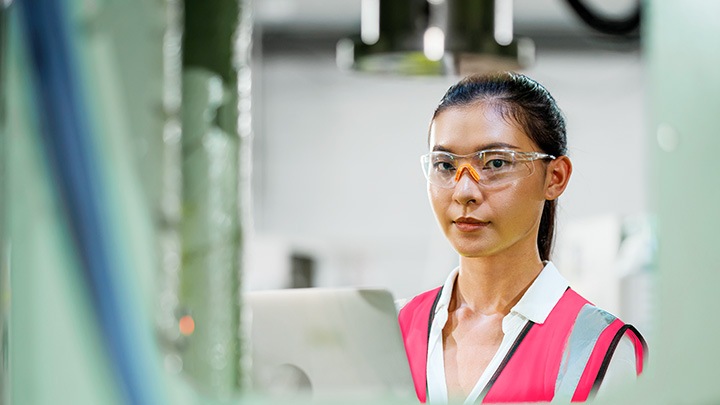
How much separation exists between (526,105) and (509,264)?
0.53 ft

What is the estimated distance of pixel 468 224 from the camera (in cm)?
95

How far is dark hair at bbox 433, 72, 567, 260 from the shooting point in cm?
93

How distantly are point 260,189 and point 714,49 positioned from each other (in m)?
0.48

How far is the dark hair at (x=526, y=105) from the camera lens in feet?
3.07

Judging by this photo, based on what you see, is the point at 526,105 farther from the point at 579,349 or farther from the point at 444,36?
the point at 579,349

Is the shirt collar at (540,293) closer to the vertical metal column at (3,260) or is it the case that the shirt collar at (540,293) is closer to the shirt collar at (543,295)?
the shirt collar at (543,295)

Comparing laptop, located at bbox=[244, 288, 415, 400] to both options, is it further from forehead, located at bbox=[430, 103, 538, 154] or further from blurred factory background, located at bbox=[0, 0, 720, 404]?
forehead, located at bbox=[430, 103, 538, 154]

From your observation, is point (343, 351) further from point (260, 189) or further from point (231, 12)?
point (231, 12)

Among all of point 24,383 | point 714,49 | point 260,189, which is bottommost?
point 24,383

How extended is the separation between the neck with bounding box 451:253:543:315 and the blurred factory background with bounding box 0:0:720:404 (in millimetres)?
Answer: 29

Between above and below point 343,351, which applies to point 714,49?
above

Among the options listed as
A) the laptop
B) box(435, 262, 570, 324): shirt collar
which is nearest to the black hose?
box(435, 262, 570, 324): shirt collar

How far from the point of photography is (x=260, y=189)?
96cm

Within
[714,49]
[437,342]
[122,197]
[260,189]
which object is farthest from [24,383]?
[714,49]
